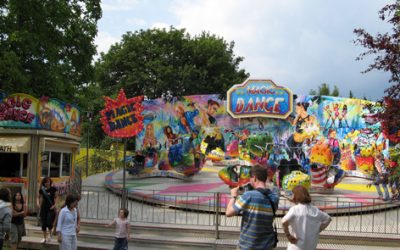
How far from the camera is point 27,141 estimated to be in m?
12.1

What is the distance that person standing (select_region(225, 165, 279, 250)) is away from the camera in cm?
474

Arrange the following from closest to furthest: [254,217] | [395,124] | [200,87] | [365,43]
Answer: [254,217], [395,124], [365,43], [200,87]

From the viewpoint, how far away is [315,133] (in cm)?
2528

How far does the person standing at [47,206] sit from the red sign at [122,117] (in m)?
1.81

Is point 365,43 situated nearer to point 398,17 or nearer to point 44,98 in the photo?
point 398,17

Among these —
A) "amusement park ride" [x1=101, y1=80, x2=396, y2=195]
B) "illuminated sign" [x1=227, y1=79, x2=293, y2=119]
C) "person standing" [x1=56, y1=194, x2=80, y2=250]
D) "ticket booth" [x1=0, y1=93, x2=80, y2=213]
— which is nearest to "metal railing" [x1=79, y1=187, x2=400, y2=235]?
"ticket booth" [x1=0, y1=93, x2=80, y2=213]

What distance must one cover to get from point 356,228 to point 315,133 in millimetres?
14682

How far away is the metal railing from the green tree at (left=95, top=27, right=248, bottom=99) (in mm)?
27757

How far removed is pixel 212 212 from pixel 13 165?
553cm

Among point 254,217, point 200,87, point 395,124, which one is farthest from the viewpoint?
point 200,87

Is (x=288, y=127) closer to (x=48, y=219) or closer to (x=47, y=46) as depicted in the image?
(x=47, y=46)

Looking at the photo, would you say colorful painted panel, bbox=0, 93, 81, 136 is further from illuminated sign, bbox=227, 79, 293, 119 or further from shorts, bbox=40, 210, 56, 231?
illuminated sign, bbox=227, 79, 293, 119

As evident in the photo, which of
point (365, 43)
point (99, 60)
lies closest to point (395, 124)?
point (365, 43)

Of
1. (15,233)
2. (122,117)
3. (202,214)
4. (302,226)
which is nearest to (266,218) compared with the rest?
(302,226)
